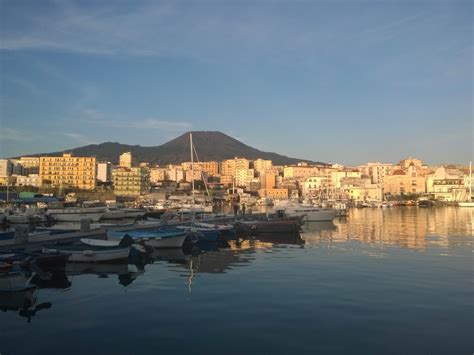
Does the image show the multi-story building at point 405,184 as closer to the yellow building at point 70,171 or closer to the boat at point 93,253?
the yellow building at point 70,171

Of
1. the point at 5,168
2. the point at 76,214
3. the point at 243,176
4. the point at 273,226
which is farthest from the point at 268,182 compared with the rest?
the point at 273,226

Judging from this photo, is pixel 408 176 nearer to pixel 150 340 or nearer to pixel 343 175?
pixel 343 175

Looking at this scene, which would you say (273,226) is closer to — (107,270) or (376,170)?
(107,270)

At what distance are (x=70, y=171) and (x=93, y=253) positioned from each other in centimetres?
11790

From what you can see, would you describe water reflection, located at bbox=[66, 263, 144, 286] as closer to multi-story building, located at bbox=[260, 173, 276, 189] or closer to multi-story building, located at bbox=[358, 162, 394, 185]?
multi-story building, located at bbox=[260, 173, 276, 189]

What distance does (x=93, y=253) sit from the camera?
1967 cm

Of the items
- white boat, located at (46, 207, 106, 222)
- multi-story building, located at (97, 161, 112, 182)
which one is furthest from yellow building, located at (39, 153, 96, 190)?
A: white boat, located at (46, 207, 106, 222)

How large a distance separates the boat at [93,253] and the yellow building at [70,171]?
370 feet

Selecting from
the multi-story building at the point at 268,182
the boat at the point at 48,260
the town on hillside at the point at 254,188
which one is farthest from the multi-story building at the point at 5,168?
the boat at the point at 48,260

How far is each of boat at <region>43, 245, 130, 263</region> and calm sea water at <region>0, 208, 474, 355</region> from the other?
0.87 metres

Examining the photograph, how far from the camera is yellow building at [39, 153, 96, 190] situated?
128125mm

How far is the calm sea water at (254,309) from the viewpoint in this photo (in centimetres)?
936

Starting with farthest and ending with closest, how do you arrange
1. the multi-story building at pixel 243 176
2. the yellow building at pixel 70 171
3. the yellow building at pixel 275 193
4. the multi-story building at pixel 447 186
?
the multi-story building at pixel 243 176
the yellow building at pixel 275 193
the yellow building at pixel 70 171
the multi-story building at pixel 447 186

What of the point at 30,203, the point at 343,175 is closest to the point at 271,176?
the point at 343,175
